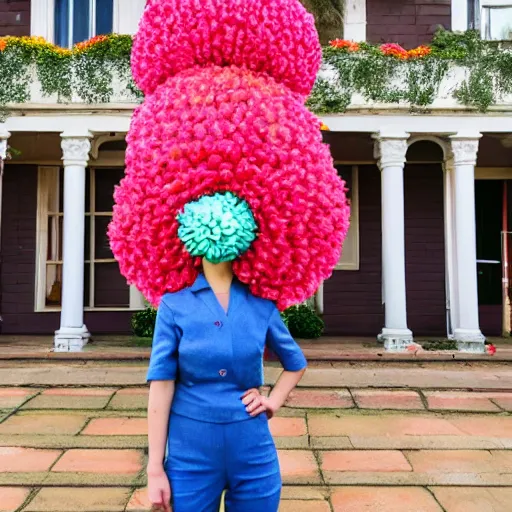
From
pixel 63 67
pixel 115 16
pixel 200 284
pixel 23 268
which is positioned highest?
pixel 115 16

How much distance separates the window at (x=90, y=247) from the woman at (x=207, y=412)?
8.88 metres

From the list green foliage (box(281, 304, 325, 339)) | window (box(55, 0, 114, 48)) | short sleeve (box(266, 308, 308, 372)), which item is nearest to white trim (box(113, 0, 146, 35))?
window (box(55, 0, 114, 48))

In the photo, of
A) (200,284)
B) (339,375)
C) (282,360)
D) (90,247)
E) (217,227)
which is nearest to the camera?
(217,227)

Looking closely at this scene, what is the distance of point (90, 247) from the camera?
34.3 ft

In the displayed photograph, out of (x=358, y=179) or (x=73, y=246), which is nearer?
(x=73, y=246)

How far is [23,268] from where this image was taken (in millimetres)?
10336

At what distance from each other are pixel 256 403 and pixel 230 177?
2.49 feet

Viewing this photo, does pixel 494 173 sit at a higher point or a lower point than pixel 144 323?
higher

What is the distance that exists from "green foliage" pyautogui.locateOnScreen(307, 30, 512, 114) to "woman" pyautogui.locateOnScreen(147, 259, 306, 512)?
23.0 ft

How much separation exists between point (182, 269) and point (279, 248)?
1.14 ft

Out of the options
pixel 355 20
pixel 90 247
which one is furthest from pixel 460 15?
pixel 90 247

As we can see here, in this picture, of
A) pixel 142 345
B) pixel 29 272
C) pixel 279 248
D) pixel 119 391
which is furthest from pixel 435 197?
pixel 279 248

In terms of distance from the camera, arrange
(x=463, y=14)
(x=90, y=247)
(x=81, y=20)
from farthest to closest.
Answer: (x=90, y=247)
(x=81, y=20)
(x=463, y=14)

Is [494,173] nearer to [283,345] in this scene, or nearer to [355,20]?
[355,20]
